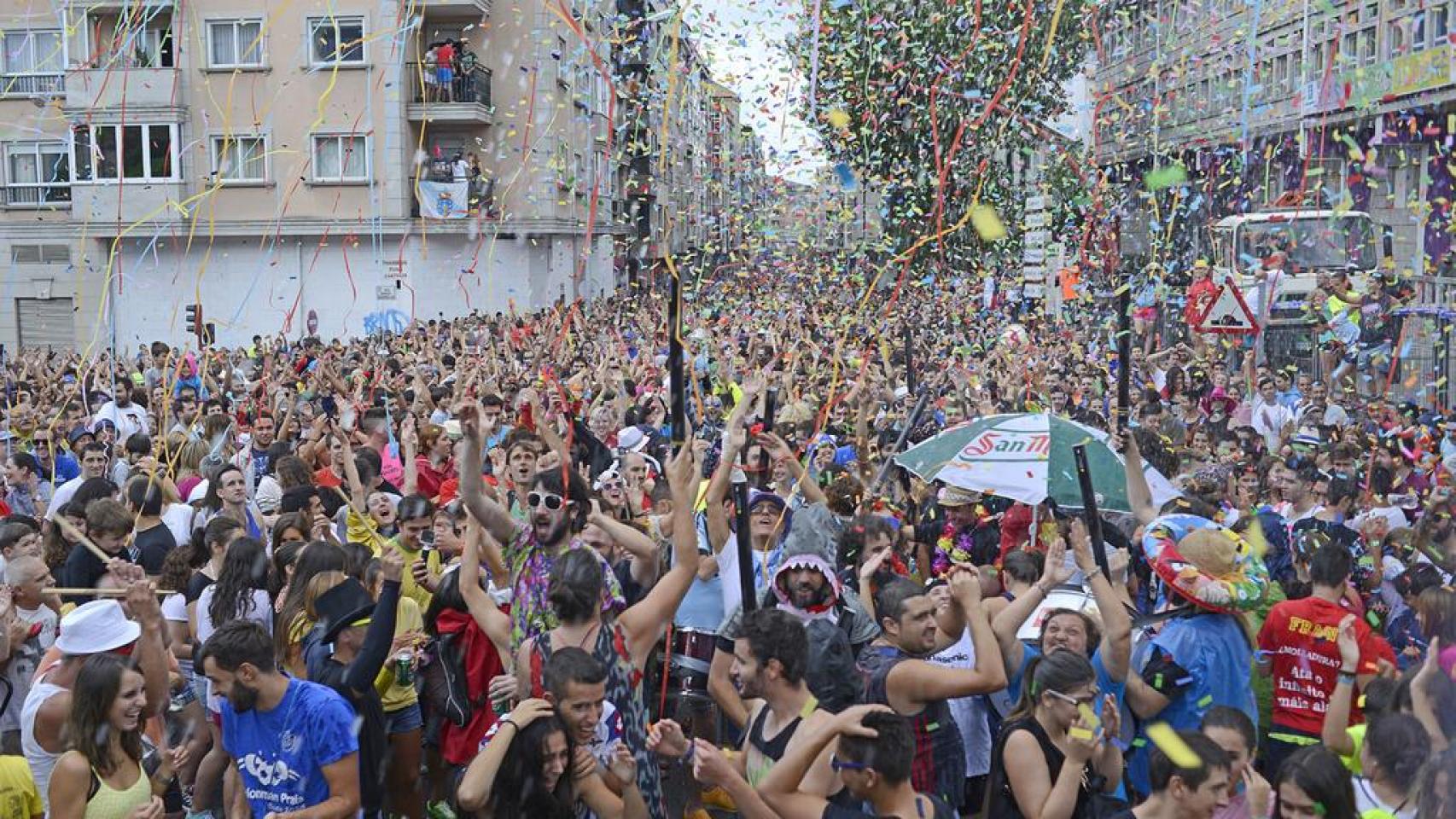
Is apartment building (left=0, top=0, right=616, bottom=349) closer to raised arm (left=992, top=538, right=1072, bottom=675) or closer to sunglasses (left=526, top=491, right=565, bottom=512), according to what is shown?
sunglasses (left=526, top=491, right=565, bottom=512)

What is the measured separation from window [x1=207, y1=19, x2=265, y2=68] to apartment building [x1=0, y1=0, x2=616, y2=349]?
43 mm

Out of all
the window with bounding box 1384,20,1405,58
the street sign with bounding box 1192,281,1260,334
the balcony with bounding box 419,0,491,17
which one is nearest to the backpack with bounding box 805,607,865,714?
the street sign with bounding box 1192,281,1260,334

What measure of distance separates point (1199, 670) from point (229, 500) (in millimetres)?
5041

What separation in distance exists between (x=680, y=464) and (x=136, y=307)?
A: 30302mm

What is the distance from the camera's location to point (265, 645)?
4.52 metres

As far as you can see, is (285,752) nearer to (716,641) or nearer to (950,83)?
(716,641)

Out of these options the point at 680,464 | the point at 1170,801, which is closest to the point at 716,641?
the point at 680,464

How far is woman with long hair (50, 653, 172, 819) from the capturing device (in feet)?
13.8

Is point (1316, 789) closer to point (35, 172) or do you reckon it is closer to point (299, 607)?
point (299, 607)

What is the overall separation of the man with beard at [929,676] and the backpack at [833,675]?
→ 0.18ft

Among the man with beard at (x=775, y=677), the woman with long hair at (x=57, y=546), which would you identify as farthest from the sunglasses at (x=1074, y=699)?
the woman with long hair at (x=57, y=546)

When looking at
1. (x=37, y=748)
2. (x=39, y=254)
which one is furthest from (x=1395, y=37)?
(x=39, y=254)

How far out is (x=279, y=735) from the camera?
14.8ft

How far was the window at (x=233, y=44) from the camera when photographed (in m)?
30.0
